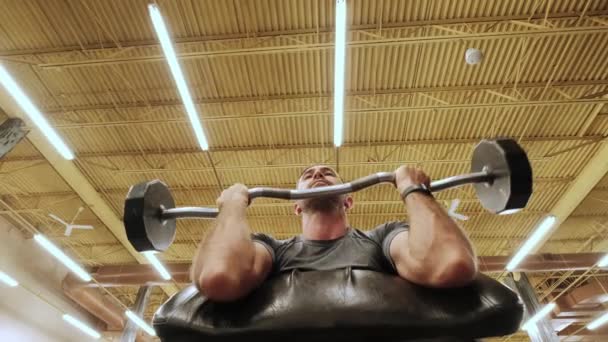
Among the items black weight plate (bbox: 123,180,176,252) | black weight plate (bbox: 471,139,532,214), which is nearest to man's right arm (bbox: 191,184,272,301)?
black weight plate (bbox: 123,180,176,252)

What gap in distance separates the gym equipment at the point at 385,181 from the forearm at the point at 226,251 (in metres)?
0.20

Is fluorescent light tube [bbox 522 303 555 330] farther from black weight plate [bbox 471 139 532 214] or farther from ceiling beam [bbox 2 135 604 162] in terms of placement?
black weight plate [bbox 471 139 532 214]

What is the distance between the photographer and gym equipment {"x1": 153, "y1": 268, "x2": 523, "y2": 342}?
103 centimetres

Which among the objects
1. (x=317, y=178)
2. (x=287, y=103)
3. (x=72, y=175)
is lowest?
(x=317, y=178)

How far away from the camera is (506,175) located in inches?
51.2

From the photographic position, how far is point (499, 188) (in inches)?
53.6

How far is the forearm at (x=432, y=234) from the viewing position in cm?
107

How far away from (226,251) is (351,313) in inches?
16.8

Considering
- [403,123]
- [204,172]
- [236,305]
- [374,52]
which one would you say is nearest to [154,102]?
[204,172]

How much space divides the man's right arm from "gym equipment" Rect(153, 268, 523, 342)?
0.07 metres

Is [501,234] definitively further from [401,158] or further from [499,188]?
[499,188]

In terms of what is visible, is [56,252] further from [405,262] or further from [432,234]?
[432,234]

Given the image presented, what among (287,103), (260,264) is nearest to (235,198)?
(260,264)

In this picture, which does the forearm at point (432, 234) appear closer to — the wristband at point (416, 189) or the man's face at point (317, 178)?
the wristband at point (416, 189)
